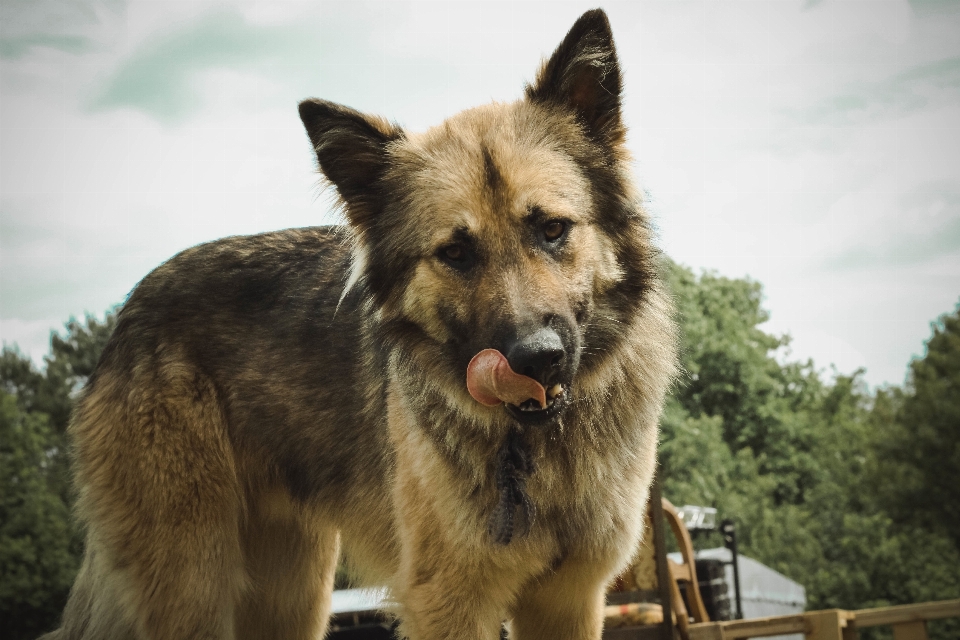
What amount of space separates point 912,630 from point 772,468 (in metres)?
38.0

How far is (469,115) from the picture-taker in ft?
12.6

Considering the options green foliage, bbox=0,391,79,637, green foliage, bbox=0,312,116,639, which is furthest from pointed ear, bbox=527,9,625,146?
green foliage, bbox=0,391,79,637

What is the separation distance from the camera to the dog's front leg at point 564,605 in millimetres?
3547

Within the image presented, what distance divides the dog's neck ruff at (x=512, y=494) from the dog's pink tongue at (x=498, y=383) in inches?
17.8

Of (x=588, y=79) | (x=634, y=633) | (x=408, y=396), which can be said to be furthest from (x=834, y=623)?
(x=588, y=79)

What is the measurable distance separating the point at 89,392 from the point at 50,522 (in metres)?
35.8

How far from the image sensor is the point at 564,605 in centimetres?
368

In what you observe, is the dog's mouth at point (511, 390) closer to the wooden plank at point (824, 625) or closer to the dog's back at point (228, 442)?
the dog's back at point (228, 442)

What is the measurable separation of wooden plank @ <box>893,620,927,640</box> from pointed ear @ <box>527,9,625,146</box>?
14.4 feet

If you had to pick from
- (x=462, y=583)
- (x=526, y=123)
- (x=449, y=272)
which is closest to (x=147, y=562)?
(x=462, y=583)

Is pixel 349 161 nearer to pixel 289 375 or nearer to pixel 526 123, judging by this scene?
pixel 526 123

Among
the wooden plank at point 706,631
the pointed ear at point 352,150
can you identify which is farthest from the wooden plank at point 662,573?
the pointed ear at point 352,150

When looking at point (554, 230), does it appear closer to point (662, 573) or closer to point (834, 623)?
point (662, 573)

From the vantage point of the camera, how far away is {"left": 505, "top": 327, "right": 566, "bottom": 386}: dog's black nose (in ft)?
9.38
